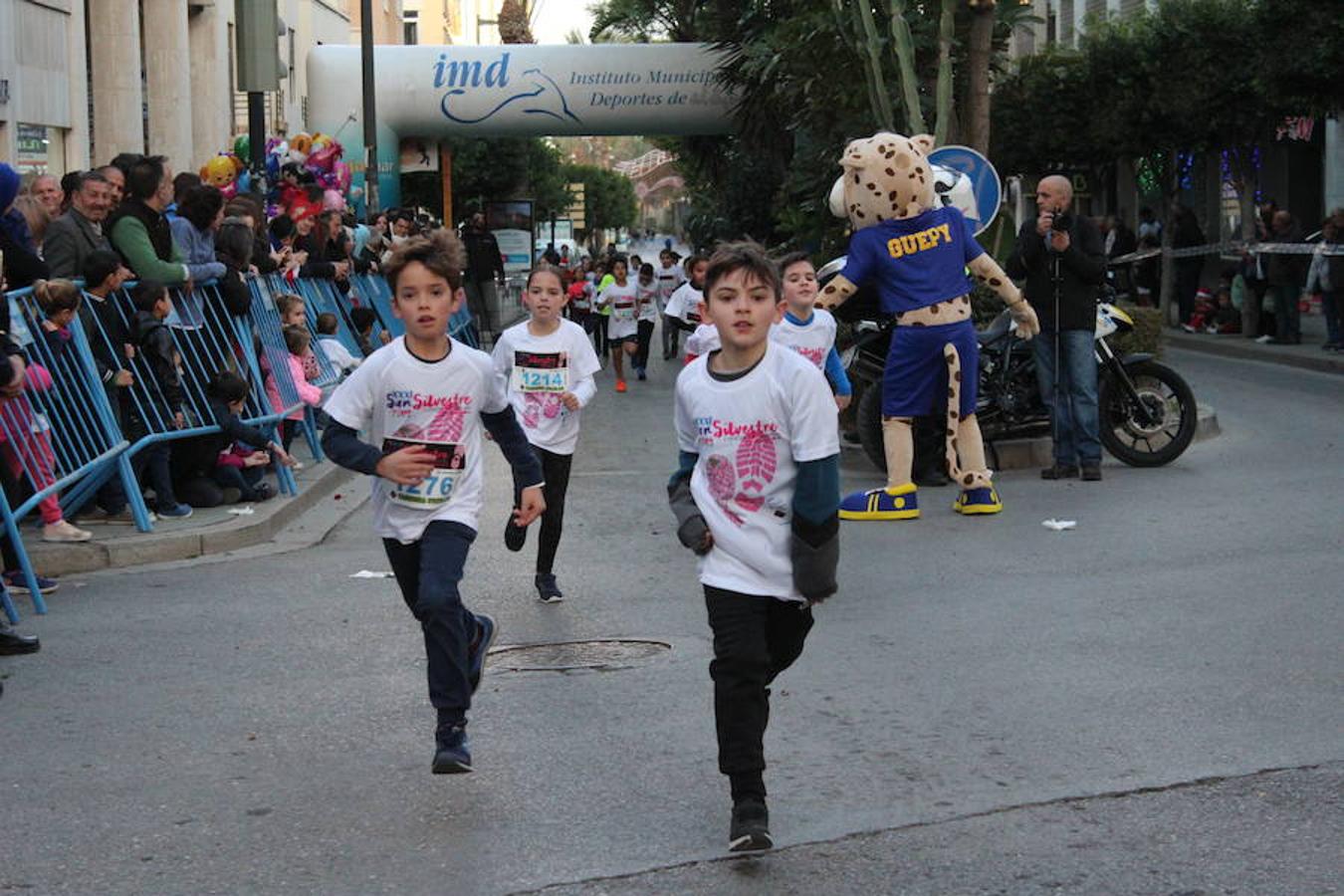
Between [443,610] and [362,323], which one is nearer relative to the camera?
[443,610]

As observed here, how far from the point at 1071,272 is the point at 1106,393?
1.01 meters

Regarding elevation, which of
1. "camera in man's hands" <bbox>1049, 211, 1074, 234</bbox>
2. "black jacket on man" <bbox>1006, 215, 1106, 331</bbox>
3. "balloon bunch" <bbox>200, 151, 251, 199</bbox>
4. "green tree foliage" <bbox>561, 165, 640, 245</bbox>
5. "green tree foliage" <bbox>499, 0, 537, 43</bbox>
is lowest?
"black jacket on man" <bbox>1006, 215, 1106, 331</bbox>

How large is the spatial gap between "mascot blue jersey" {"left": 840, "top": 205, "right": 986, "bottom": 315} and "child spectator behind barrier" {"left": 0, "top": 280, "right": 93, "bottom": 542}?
4181mm

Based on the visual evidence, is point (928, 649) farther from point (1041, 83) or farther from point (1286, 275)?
point (1041, 83)

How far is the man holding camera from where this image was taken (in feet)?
41.9

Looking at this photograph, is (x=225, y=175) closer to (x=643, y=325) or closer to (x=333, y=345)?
(x=333, y=345)

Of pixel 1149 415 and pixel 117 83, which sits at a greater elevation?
pixel 117 83

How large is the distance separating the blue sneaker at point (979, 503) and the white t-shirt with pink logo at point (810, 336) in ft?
4.36

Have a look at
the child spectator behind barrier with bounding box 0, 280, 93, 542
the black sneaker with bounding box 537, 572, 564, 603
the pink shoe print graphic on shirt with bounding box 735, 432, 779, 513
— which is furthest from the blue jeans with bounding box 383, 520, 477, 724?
the child spectator behind barrier with bounding box 0, 280, 93, 542

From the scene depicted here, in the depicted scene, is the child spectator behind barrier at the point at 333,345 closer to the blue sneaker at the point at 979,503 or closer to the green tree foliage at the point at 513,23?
the blue sneaker at the point at 979,503

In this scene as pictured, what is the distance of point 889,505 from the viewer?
1159 cm

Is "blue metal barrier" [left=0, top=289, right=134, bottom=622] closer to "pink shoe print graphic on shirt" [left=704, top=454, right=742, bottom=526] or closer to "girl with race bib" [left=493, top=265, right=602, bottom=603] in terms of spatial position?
"girl with race bib" [left=493, top=265, right=602, bottom=603]

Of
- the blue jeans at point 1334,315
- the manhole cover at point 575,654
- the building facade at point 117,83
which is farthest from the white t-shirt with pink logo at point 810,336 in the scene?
the blue jeans at point 1334,315

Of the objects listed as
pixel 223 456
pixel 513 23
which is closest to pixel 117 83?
pixel 223 456
